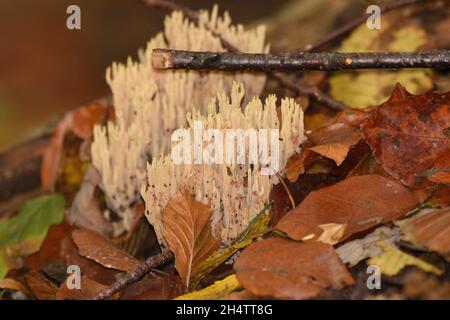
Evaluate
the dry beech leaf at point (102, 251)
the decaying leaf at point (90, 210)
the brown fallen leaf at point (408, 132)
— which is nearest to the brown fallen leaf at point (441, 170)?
the brown fallen leaf at point (408, 132)

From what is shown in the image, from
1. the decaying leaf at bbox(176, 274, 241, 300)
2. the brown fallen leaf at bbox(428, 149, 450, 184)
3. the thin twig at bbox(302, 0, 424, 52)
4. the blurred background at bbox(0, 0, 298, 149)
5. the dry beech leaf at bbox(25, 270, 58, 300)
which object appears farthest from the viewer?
the blurred background at bbox(0, 0, 298, 149)

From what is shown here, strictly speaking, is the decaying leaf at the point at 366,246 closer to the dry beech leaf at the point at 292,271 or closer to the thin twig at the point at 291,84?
the dry beech leaf at the point at 292,271

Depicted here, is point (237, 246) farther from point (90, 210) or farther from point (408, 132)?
point (90, 210)

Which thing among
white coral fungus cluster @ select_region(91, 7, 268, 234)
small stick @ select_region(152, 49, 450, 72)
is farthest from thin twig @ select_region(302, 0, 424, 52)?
small stick @ select_region(152, 49, 450, 72)

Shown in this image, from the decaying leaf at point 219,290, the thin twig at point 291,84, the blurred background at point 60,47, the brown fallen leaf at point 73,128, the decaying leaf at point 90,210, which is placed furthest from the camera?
the blurred background at point 60,47

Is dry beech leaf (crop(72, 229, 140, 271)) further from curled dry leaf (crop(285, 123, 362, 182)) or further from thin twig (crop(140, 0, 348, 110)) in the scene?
thin twig (crop(140, 0, 348, 110))

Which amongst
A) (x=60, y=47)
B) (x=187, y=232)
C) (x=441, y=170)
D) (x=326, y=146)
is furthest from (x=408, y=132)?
(x=60, y=47)
